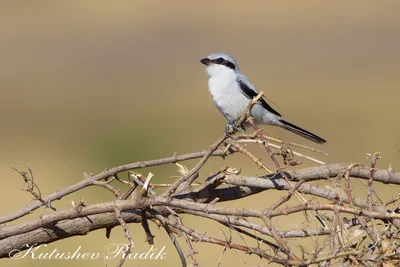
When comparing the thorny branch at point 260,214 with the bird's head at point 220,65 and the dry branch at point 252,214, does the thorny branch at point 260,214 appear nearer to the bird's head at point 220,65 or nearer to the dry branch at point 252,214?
the dry branch at point 252,214

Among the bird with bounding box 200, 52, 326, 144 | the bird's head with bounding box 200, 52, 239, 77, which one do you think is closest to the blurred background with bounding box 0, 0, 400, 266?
the bird with bounding box 200, 52, 326, 144

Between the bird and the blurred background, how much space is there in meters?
0.88

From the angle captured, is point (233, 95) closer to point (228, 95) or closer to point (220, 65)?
point (228, 95)

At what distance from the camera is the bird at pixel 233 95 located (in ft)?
17.5

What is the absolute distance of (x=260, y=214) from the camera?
8.57ft

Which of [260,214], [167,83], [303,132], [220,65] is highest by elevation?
[167,83]

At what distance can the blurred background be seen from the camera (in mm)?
9031

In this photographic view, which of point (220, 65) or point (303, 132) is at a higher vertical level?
Answer: point (220, 65)

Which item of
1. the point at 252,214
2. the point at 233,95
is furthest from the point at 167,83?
the point at 252,214

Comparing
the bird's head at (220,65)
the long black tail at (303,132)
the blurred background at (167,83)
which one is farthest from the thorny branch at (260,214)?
the bird's head at (220,65)

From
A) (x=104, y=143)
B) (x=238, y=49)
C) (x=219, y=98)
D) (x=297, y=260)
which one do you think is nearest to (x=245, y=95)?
(x=219, y=98)

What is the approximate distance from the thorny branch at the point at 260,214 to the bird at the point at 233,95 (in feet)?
6.67

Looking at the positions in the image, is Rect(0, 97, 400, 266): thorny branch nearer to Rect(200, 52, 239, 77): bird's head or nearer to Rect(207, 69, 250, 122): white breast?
Rect(207, 69, 250, 122): white breast

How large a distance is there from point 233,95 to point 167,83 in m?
10.5
